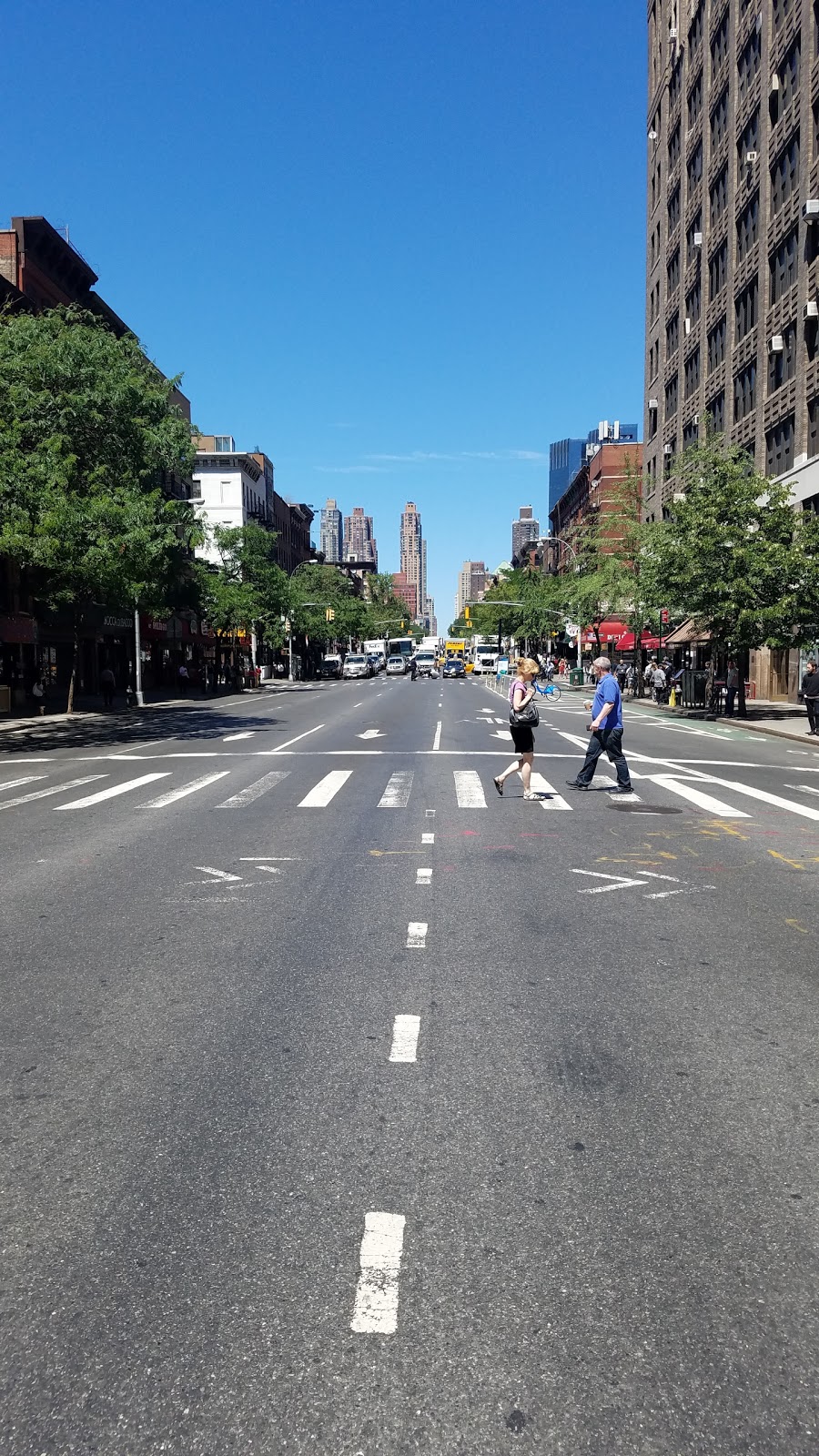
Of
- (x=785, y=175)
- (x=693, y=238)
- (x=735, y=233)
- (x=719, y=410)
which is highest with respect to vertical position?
(x=693, y=238)

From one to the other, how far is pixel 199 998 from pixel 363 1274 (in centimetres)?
300

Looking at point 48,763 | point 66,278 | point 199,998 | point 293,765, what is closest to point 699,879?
point 199,998

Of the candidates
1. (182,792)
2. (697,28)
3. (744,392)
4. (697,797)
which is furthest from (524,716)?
(697,28)

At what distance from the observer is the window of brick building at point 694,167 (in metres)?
54.8

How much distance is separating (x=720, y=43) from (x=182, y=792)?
50.8m

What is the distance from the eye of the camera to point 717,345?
1986 inches

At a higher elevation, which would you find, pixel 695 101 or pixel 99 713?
pixel 695 101

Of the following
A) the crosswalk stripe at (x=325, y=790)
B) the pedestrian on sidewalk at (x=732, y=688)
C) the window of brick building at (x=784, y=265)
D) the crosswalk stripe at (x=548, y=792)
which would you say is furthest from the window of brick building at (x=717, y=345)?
the crosswalk stripe at (x=325, y=790)

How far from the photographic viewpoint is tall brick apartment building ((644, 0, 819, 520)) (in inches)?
1480

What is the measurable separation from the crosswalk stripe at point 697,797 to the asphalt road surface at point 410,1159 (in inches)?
147

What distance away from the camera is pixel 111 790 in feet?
54.5

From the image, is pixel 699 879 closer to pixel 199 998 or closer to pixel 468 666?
pixel 199 998

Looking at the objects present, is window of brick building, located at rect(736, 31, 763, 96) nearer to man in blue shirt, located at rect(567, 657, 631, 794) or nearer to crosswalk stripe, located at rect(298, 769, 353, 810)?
man in blue shirt, located at rect(567, 657, 631, 794)

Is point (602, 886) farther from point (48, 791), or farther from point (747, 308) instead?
point (747, 308)
